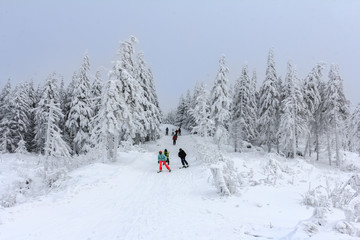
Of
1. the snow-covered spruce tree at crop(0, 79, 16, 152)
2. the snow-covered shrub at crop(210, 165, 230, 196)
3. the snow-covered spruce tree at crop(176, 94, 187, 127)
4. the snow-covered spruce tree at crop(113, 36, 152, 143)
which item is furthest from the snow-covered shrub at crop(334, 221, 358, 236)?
the snow-covered spruce tree at crop(176, 94, 187, 127)

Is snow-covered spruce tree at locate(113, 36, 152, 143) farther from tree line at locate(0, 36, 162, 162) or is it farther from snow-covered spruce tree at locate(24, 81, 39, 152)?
snow-covered spruce tree at locate(24, 81, 39, 152)

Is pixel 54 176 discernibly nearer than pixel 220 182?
No

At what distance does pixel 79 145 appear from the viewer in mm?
31500

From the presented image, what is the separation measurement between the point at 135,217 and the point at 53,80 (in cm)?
2922

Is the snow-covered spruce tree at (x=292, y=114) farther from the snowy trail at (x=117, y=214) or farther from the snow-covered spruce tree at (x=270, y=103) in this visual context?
the snowy trail at (x=117, y=214)

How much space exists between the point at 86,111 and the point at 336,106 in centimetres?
3326

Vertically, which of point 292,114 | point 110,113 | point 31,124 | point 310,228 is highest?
point 292,114

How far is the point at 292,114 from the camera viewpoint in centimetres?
2995

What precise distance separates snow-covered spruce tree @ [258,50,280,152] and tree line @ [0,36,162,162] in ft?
54.1

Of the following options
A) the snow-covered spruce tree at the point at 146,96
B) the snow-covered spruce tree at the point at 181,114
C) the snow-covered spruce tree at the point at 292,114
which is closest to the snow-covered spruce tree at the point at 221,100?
the snow-covered spruce tree at the point at 292,114

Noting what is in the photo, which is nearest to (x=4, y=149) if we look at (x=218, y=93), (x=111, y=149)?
(x=111, y=149)

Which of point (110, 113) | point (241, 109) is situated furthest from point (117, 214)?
point (241, 109)

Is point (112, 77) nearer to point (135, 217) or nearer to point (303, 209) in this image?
point (135, 217)

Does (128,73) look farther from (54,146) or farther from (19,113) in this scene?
(19,113)
